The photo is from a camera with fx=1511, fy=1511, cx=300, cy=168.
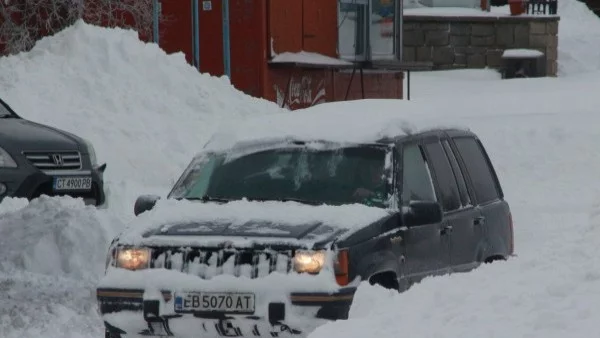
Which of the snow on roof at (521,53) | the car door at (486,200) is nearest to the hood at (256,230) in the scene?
the car door at (486,200)

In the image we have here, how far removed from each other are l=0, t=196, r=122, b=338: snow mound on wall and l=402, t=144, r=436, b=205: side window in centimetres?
207

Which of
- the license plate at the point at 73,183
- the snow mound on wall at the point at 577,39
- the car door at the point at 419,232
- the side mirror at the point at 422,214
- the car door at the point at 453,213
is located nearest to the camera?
the side mirror at the point at 422,214

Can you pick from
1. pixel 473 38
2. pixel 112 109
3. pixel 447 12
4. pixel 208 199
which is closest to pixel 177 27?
pixel 112 109

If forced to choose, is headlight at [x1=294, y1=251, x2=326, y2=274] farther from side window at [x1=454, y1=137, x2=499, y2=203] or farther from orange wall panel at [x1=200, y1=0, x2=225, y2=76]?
orange wall panel at [x1=200, y1=0, x2=225, y2=76]

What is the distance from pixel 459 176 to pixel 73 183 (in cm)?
497

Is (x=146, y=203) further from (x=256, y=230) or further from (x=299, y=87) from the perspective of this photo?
(x=299, y=87)

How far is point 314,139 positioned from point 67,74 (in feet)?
37.3

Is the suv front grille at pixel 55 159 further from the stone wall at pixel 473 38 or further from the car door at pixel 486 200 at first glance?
the stone wall at pixel 473 38

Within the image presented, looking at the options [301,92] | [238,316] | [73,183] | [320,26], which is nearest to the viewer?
[238,316]

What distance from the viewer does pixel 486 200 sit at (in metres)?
10.3

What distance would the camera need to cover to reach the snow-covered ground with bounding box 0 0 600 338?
22.1ft

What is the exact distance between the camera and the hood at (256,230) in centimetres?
800

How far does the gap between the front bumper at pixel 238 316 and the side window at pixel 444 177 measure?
1.79 metres

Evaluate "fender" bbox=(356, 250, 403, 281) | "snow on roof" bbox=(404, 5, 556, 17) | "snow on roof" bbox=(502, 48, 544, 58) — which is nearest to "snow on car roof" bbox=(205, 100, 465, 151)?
"fender" bbox=(356, 250, 403, 281)
